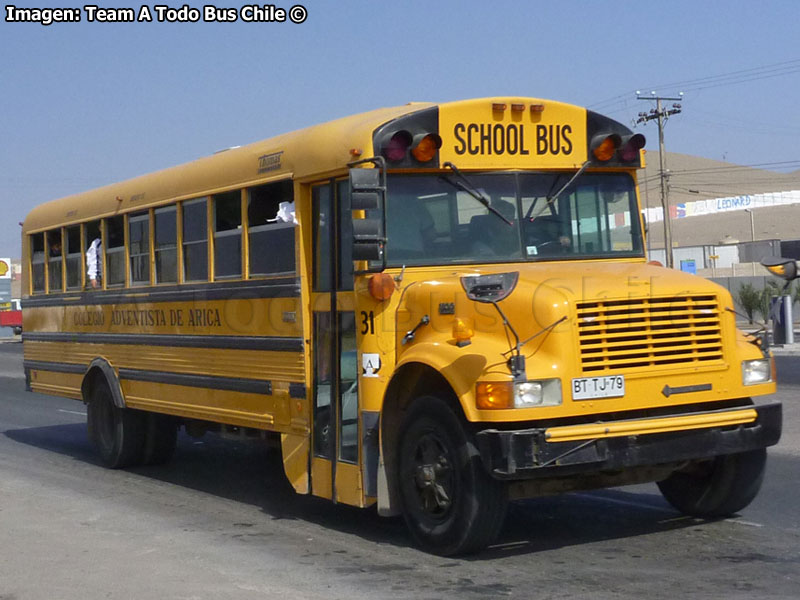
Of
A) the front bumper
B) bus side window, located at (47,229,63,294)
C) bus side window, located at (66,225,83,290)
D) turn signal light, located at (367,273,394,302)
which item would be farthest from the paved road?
bus side window, located at (47,229,63,294)

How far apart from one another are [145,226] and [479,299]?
4792mm

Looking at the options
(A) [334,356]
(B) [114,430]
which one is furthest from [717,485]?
(B) [114,430]

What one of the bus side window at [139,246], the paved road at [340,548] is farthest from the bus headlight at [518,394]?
the bus side window at [139,246]

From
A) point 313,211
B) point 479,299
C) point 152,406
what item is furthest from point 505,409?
point 152,406

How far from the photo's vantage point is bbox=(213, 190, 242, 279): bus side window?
8.74 m

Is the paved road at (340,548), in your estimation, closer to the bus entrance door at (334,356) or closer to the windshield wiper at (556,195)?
the bus entrance door at (334,356)

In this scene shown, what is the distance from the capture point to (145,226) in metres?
10.3

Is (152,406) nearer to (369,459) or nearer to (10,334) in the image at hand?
(369,459)

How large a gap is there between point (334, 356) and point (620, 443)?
206cm

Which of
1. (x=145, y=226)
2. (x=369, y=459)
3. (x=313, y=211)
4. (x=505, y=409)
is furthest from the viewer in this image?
(x=145, y=226)

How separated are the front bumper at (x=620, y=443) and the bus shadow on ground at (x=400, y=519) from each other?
793 mm

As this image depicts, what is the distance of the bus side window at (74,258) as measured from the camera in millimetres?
11703

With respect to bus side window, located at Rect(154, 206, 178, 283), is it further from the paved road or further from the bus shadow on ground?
the paved road

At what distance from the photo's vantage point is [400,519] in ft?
26.4
